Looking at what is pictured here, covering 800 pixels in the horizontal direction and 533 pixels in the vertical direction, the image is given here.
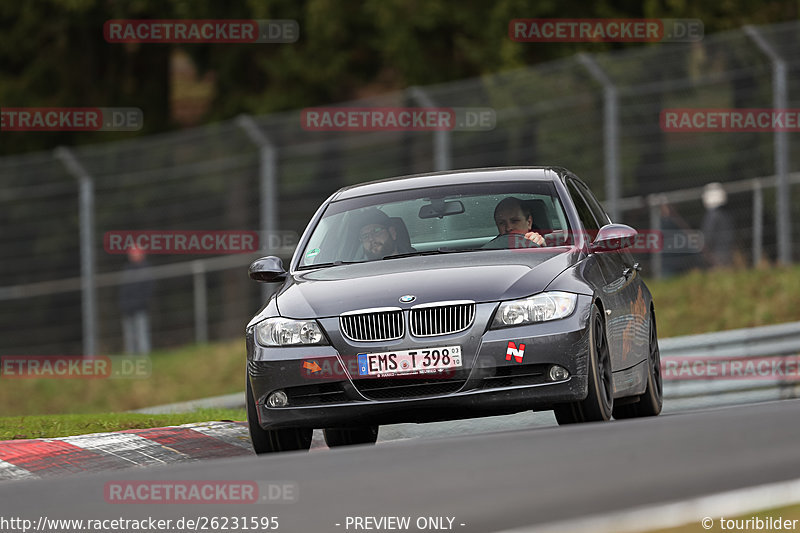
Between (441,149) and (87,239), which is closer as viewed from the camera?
(441,149)

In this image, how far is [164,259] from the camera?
31688 millimetres

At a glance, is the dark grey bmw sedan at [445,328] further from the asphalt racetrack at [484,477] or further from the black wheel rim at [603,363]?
the asphalt racetrack at [484,477]

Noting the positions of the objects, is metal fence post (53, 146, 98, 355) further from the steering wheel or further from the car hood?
the steering wheel

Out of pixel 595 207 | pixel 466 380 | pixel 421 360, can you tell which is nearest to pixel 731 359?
pixel 595 207

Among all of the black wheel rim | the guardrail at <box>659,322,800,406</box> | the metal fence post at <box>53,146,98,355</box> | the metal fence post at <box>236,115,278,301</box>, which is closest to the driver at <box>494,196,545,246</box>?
the black wheel rim

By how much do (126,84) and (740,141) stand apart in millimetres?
15709

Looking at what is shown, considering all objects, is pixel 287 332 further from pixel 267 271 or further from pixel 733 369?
pixel 733 369

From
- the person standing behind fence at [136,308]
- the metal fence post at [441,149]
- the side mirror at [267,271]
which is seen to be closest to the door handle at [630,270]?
the side mirror at [267,271]

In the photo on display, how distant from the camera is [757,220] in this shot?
837 inches

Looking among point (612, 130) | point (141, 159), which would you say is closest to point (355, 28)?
point (141, 159)

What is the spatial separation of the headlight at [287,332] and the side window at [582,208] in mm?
2201

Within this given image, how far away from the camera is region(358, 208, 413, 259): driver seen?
10234mm

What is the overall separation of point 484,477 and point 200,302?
18025 millimetres

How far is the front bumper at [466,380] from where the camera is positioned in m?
8.91
